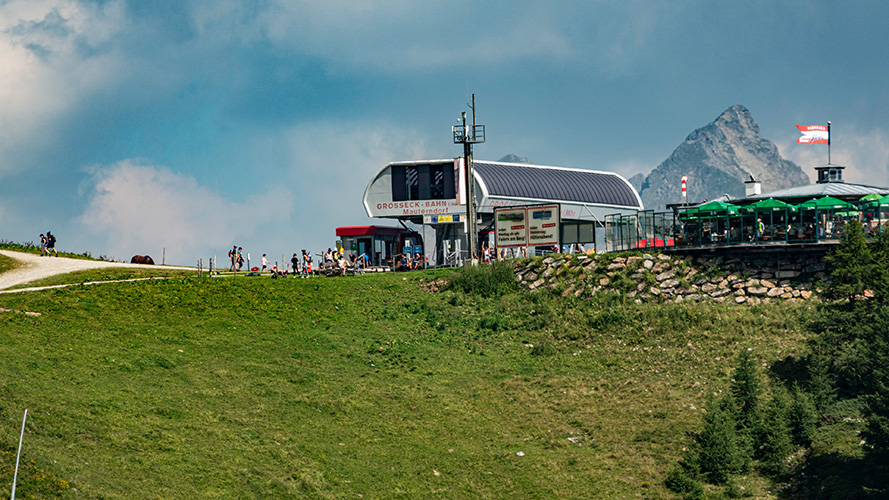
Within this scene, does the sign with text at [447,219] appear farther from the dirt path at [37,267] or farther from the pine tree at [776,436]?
the pine tree at [776,436]

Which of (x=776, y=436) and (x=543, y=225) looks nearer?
(x=776, y=436)

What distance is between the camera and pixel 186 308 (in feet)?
119

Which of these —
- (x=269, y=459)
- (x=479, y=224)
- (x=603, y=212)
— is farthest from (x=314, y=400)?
(x=603, y=212)

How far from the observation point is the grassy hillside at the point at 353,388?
21.7 meters

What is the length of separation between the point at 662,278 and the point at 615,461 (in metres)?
15.9

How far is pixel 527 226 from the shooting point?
50000mm

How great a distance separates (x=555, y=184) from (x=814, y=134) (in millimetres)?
19861

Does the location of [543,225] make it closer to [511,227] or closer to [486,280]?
[511,227]

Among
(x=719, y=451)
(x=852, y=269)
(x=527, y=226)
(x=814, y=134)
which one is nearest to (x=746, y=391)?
(x=719, y=451)

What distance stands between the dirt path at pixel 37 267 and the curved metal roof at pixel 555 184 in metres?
28.0

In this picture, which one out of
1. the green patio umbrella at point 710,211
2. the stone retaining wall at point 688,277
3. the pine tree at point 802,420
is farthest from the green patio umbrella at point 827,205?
the pine tree at point 802,420

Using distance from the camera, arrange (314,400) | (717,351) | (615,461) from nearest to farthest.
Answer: (615,461) → (314,400) → (717,351)

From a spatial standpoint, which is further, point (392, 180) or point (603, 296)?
point (392, 180)

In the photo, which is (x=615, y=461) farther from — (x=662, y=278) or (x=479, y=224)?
(x=479, y=224)
